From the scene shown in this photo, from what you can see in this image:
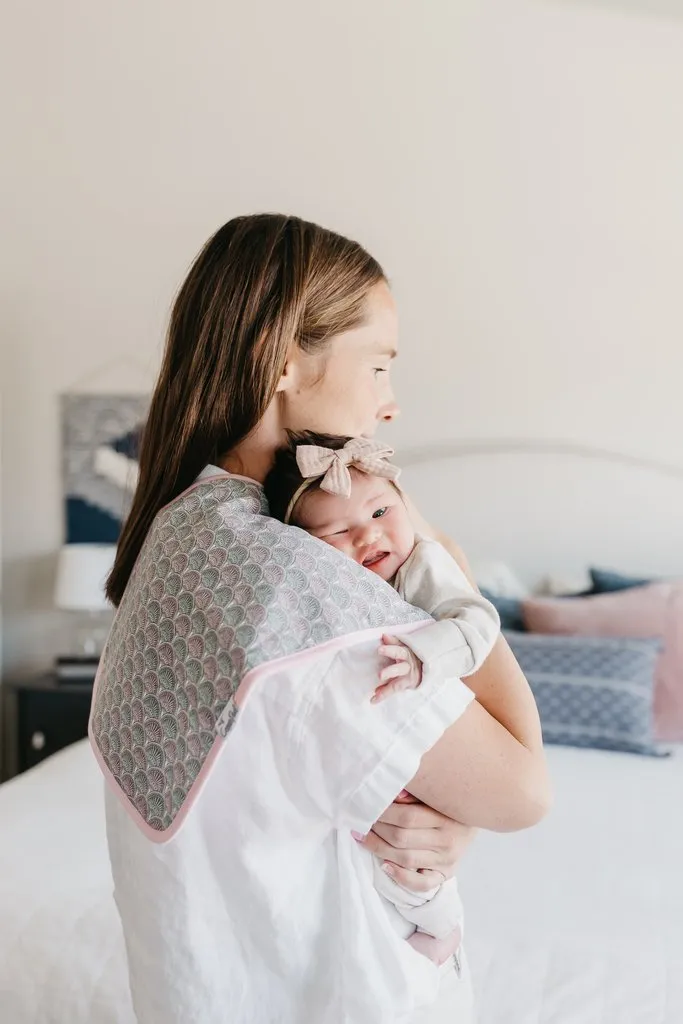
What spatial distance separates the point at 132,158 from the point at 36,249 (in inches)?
18.0

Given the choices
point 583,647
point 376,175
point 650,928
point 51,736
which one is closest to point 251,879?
point 650,928

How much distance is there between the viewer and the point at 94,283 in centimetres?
355

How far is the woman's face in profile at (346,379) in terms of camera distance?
3.72 ft

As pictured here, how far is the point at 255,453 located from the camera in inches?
45.1

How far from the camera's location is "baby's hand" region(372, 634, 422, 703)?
859 millimetres

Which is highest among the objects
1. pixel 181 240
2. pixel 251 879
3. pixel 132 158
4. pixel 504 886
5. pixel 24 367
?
pixel 132 158

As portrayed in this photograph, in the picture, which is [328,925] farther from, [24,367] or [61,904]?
[24,367]

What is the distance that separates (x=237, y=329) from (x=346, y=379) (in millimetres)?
136

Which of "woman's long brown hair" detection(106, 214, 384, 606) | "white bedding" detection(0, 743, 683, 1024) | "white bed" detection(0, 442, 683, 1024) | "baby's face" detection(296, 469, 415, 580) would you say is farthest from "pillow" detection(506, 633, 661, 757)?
"woman's long brown hair" detection(106, 214, 384, 606)

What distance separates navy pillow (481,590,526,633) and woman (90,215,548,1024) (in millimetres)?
1998

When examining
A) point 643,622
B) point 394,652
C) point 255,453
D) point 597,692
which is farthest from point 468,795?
point 643,622

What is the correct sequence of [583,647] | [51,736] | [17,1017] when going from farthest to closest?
[51,736], [583,647], [17,1017]

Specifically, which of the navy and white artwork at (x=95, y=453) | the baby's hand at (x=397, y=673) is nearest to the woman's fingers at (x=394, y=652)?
the baby's hand at (x=397, y=673)

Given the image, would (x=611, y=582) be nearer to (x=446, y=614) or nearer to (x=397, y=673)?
(x=446, y=614)
